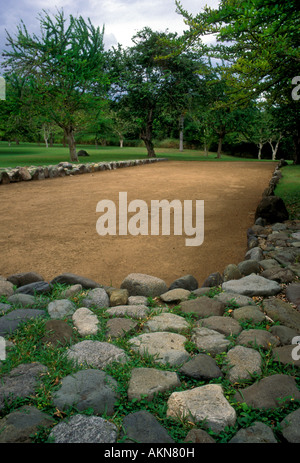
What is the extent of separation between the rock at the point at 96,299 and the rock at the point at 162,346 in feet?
2.24

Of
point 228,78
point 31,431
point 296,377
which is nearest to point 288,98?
point 228,78

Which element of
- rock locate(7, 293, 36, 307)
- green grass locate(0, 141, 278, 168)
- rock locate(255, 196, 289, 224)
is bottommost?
rock locate(7, 293, 36, 307)

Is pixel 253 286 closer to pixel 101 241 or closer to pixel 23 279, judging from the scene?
pixel 23 279

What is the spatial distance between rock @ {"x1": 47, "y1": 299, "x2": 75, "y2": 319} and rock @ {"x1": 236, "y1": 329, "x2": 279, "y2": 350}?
4.62 ft

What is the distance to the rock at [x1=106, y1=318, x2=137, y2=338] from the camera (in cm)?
246

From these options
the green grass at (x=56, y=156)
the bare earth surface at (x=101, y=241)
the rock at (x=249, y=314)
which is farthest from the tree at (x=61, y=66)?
the rock at (x=249, y=314)

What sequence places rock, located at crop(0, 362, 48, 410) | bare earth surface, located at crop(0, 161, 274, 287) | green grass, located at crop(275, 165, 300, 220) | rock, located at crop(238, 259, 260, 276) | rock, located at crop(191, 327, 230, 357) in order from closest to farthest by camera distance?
A: 1. rock, located at crop(0, 362, 48, 410)
2. rock, located at crop(191, 327, 230, 357)
3. rock, located at crop(238, 259, 260, 276)
4. bare earth surface, located at crop(0, 161, 274, 287)
5. green grass, located at crop(275, 165, 300, 220)

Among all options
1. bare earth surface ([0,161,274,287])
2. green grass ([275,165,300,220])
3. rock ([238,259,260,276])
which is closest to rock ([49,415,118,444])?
bare earth surface ([0,161,274,287])

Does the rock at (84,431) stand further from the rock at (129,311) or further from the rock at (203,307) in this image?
the rock at (203,307)

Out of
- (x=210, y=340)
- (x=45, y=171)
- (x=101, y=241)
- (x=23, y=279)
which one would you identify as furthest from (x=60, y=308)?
(x=45, y=171)

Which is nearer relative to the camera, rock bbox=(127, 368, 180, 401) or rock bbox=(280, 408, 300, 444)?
rock bbox=(280, 408, 300, 444)

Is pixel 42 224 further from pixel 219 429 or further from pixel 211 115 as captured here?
pixel 211 115

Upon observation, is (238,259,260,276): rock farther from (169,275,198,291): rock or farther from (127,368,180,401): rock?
(127,368,180,401): rock

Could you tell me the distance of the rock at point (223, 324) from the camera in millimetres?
2432
